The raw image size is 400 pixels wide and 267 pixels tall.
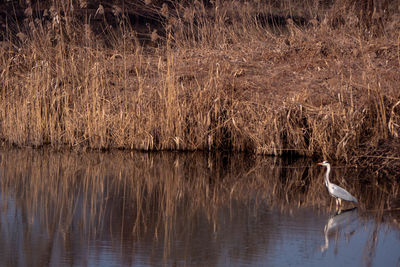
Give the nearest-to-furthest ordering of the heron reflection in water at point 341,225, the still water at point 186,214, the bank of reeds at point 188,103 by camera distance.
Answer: the still water at point 186,214, the heron reflection in water at point 341,225, the bank of reeds at point 188,103

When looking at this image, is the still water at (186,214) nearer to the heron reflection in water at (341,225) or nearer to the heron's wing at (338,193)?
the heron reflection in water at (341,225)

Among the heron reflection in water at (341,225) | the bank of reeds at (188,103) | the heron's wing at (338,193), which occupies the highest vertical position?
the bank of reeds at (188,103)

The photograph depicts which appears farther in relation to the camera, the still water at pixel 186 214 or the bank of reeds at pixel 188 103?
the bank of reeds at pixel 188 103

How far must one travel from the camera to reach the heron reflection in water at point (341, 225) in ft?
17.0

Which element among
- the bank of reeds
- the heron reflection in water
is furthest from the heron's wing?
the bank of reeds

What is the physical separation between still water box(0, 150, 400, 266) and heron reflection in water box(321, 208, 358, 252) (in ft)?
0.05

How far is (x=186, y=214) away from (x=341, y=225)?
139 centimetres

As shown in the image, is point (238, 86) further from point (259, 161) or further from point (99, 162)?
point (99, 162)

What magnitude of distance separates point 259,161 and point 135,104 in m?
1.93

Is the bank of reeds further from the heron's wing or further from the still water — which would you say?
the heron's wing

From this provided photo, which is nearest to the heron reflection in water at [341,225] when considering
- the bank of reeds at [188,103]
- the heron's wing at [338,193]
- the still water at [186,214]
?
the still water at [186,214]

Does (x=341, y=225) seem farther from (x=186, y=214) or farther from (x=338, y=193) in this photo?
(x=186, y=214)

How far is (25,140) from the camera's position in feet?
29.8

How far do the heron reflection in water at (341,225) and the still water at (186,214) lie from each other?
0.05ft
